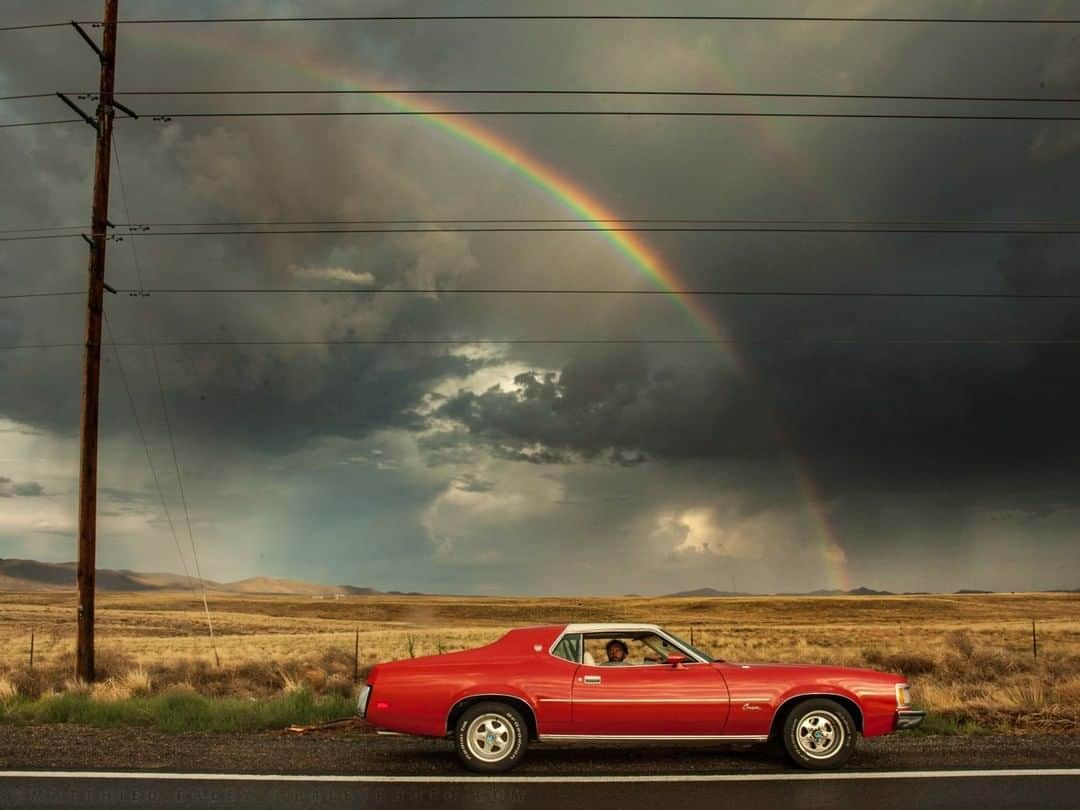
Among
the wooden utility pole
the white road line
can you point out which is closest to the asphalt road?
the white road line

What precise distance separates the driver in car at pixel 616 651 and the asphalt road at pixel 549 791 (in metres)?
1.35

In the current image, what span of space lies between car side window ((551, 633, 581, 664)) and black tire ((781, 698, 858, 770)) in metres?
2.27

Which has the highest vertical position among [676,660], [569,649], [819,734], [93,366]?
[93,366]

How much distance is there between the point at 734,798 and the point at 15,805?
6.15 metres

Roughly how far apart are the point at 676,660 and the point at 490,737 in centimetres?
208

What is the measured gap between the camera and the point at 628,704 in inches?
393

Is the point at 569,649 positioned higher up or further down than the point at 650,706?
higher up

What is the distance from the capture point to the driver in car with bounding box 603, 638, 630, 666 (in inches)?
416

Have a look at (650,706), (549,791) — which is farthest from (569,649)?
(549,791)

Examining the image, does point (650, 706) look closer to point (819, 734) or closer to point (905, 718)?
point (819, 734)

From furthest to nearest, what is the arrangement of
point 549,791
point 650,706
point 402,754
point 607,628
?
1. point 402,754
2. point 607,628
3. point 650,706
4. point 549,791

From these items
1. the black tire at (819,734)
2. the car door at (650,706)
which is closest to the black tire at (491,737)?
the car door at (650,706)

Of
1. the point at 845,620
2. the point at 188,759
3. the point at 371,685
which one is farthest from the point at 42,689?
the point at 845,620

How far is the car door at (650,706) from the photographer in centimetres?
997
